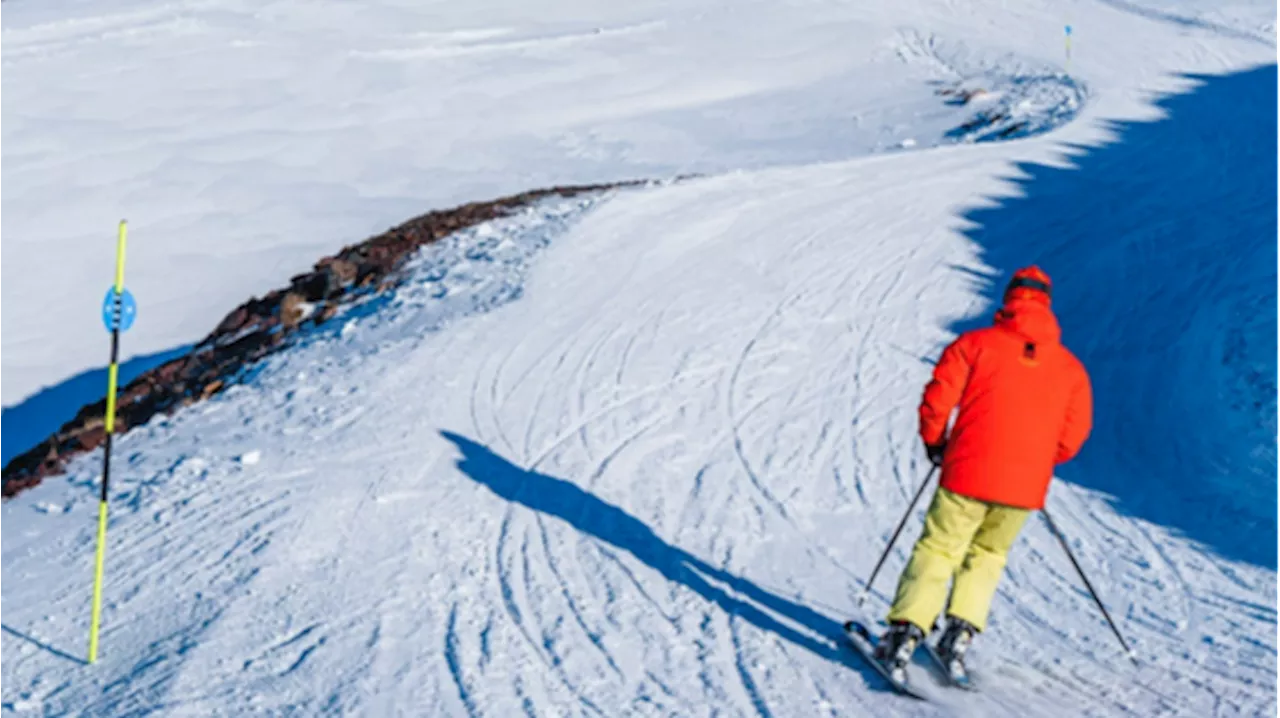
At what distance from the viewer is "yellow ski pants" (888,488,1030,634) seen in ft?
22.1

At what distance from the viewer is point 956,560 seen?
22.3 feet

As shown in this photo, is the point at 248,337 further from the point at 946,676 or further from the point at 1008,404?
the point at 1008,404

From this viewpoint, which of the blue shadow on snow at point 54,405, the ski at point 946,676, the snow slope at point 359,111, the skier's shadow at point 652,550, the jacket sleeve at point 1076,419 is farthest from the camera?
the snow slope at point 359,111

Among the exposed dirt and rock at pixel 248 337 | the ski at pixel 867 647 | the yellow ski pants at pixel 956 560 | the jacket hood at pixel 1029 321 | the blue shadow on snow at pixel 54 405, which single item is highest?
the jacket hood at pixel 1029 321

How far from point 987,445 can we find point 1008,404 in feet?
0.64

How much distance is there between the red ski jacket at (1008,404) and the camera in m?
6.51

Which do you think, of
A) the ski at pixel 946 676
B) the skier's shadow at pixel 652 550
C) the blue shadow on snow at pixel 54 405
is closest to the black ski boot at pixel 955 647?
the ski at pixel 946 676

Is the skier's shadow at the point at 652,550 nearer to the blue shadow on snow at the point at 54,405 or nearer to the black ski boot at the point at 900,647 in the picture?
the black ski boot at the point at 900,647

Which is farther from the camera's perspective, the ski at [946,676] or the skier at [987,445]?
the ski at [946,676]

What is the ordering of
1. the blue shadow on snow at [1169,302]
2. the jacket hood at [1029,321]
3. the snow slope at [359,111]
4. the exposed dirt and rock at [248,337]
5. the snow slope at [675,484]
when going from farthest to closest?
the snow slope at [359,111] → the exposed dirt and rock at [248,337] → the blue shadow on snow at [1169,302] → the snow slope at [675,484] → the jacket hood at [1029,321]

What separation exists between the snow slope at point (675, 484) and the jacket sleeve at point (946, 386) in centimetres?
125

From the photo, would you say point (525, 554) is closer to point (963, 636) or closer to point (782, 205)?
point (963, 636)

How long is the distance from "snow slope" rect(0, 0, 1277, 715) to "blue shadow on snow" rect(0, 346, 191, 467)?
20.3 ft

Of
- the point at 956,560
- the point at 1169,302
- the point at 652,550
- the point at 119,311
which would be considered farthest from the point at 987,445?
the point at 1169,302
